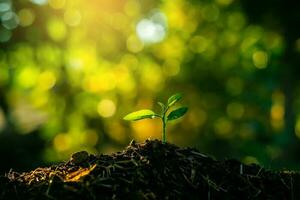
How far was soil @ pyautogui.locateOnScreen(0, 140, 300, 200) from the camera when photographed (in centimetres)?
274

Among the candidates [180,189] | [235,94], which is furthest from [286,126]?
[180,189]

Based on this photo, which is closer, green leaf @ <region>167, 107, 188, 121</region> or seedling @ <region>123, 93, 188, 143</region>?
seedling @ <region>123, 93, 188, 143</region>

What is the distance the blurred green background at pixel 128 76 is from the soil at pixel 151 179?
43.5 feet

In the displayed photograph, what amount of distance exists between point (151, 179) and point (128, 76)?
15707 mm

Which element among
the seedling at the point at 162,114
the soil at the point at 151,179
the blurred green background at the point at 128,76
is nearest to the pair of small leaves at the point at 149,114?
the seedling at the point at 162,114

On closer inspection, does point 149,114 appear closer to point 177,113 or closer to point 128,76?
point 177,113

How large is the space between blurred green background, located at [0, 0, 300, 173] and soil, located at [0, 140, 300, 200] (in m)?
13.3

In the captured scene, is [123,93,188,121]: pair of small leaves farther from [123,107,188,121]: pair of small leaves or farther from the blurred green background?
the blurred green background

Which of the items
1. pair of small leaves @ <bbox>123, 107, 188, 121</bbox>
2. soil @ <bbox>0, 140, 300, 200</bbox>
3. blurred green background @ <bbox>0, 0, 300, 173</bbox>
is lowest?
soil @ <bbox>0, 140, 300, 200</bbox>

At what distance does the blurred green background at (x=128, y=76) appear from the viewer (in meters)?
17.0

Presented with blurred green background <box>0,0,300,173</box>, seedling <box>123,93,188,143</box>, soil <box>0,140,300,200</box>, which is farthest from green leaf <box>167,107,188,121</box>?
blurred green background <box>0,0,300,173</box>

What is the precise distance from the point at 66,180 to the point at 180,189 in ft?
1.74

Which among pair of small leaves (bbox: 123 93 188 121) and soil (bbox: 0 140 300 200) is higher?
pair of small leaves (bbox: 123 93 188 121)

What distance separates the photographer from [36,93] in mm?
17594
